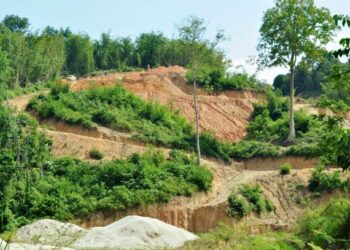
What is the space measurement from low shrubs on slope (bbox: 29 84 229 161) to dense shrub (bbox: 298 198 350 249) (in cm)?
1872

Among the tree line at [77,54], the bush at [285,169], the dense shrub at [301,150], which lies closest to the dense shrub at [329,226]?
the bush at [285,169]

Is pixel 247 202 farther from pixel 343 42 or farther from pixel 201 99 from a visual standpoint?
pixel 343 42

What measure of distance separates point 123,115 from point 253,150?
7.85m

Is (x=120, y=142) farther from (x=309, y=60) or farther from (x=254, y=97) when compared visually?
(x=254, y=97)

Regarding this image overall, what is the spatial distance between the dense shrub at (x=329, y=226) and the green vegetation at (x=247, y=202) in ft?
36.9

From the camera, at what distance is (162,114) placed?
1496 inches

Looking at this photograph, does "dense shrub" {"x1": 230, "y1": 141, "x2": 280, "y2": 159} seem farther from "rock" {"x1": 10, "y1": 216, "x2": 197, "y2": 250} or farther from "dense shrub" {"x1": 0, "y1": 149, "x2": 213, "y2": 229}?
"rock" {"x1": 10, "y1": 216, "x2": 197, "y2": 250}

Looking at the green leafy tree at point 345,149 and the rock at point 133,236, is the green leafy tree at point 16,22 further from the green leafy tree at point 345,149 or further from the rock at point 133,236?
the green leafy tree at point 345,149

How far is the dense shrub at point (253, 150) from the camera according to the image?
112ft

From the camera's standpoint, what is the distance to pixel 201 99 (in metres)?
42.7

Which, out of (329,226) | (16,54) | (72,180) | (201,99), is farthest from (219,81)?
(329,226)

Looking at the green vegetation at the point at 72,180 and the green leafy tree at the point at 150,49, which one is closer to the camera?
the green vegetation at the point at 72,180

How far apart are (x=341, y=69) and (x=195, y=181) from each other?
70.2 ft

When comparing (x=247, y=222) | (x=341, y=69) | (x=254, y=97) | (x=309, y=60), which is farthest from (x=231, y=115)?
(x=341, y=69)
